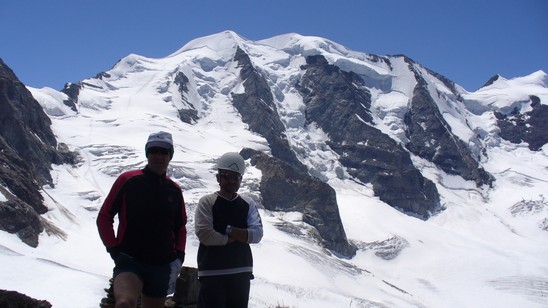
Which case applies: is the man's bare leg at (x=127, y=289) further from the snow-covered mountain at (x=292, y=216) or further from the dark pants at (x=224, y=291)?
the snow-covered mountain at (x=292, y=216)

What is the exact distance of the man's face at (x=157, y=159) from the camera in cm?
750

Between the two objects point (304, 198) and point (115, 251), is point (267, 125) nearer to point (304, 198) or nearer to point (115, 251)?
point (304, 198)

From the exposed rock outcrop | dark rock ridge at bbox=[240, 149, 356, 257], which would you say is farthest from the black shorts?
dark rock ridge at bbox=[240, 149, 356, 257]

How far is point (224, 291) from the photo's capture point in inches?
294

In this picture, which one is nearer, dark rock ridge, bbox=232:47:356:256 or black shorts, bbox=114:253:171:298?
black shorts, bbox=114:253:171:298

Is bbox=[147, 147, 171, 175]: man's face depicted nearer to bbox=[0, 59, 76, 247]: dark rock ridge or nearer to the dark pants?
the dark pants

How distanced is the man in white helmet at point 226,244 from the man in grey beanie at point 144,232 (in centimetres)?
36

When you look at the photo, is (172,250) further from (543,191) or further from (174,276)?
(543,191)

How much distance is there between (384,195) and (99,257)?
134882 millimetres

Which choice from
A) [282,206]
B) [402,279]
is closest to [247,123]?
[282,206]

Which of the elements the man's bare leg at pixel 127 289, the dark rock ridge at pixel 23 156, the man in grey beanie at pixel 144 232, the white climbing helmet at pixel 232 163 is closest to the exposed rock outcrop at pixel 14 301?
the man in grey beanie at pixel 144 232

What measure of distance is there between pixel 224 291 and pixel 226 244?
0.55 metres

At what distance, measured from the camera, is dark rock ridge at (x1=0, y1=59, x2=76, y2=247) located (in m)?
62.2

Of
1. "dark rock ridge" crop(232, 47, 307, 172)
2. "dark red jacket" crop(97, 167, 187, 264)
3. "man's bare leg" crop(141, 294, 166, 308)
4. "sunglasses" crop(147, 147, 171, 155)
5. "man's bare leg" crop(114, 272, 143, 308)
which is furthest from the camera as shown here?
"dark rock ridge" crop(232, 47, 307, 172)
